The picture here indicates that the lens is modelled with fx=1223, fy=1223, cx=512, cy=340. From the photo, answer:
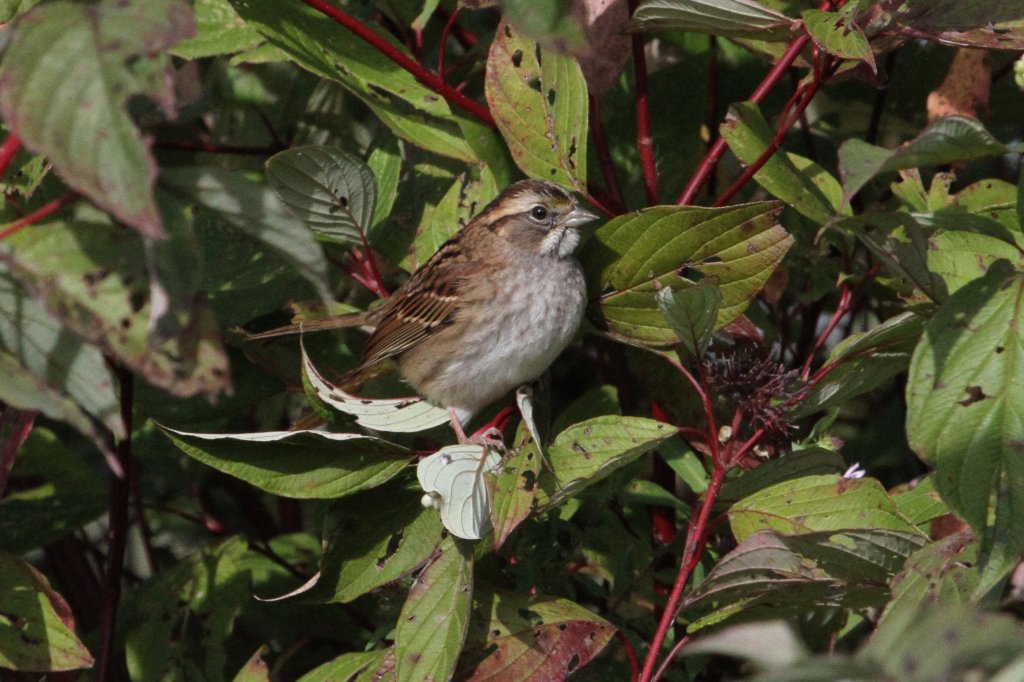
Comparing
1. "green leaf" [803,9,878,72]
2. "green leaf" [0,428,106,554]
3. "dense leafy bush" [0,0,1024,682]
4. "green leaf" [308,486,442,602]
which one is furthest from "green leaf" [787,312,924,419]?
"green leaf" [0,428,106,554]

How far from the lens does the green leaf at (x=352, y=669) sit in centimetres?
200

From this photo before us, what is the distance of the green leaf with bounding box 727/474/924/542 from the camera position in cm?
176

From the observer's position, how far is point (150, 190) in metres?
1.15

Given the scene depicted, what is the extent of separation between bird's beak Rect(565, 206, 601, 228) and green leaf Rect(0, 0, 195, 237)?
1.48 m

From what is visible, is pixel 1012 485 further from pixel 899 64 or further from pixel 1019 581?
pixel 899 64

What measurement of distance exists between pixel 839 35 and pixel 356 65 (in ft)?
2.83

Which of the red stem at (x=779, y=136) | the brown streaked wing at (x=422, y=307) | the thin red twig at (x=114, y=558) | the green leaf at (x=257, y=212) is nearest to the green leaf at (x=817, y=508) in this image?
the red stem at (x=779, y=136)

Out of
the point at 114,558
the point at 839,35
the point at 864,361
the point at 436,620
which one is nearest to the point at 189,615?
the point at 114,558

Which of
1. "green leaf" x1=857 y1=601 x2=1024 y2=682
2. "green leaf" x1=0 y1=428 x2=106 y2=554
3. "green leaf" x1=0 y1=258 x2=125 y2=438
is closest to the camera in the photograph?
"green leaf" x1=857 y1=601 x2=1024 y2=682

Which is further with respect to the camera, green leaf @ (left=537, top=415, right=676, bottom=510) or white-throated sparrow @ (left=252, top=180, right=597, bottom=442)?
white-throated sparrow @ (left=252, top=180, right=597, bottom=442)

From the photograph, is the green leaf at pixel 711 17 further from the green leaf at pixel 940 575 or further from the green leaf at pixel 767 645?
the green leaf at pixel 767 645

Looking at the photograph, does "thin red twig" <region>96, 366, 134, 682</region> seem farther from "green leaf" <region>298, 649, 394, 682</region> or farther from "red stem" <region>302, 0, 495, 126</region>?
"red stem" <region>302, 0, 495, 126</region>

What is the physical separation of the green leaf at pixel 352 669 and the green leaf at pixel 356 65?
35.7 inches

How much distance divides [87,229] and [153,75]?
0.70ft
